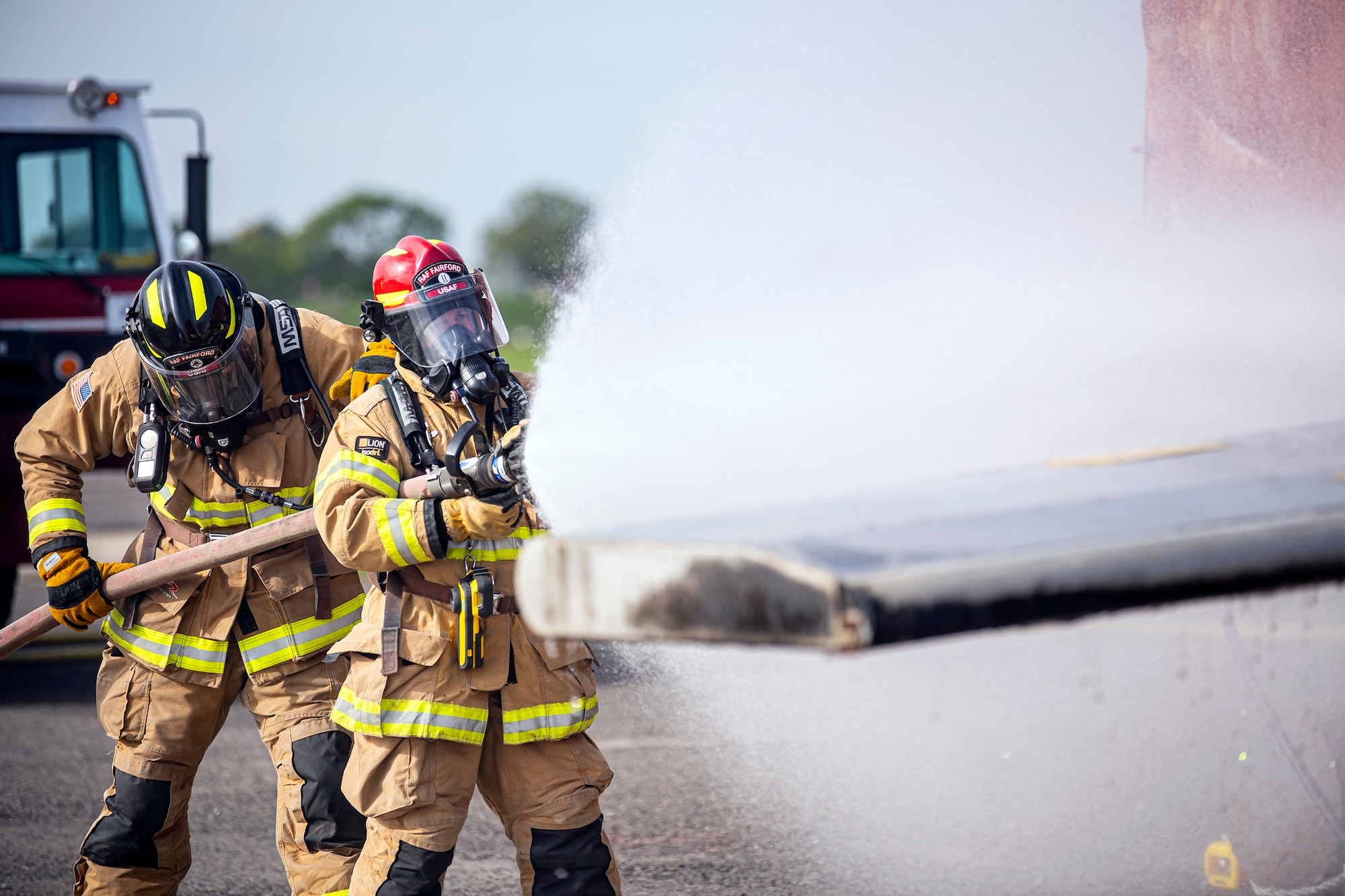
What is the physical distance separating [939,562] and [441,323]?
5.99 feet

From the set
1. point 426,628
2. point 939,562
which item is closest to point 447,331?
point 426,628

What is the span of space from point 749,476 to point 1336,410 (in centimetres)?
103

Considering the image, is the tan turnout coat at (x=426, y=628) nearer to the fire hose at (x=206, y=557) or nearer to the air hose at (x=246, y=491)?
the fire hose at (x=206, y=557)

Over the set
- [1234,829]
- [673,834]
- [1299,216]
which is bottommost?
[673,834]

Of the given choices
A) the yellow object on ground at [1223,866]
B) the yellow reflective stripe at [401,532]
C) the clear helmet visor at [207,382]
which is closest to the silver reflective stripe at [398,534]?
the yellow reflective stripe at [401,532]

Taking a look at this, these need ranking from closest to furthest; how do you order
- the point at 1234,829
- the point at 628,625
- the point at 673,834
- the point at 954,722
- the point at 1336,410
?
the point at 628,625 < the point at 1336,410 < the point at 1234,829 < the point at 673,834 < the point at 954,722

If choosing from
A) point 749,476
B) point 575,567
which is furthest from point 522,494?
point 575,567

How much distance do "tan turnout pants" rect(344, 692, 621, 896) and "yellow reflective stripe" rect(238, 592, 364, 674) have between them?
63cm

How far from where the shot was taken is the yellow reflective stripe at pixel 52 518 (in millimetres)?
3539

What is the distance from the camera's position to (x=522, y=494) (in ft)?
9.18

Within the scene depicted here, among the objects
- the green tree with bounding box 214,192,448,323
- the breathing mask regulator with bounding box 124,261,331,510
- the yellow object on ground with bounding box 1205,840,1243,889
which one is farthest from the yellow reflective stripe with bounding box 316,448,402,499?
the green tree with bounding box 214,192,448,323

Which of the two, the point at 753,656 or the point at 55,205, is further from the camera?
the point at 55,205

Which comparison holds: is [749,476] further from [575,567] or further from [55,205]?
[55,205]

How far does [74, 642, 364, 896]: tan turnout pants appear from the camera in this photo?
3258mm
